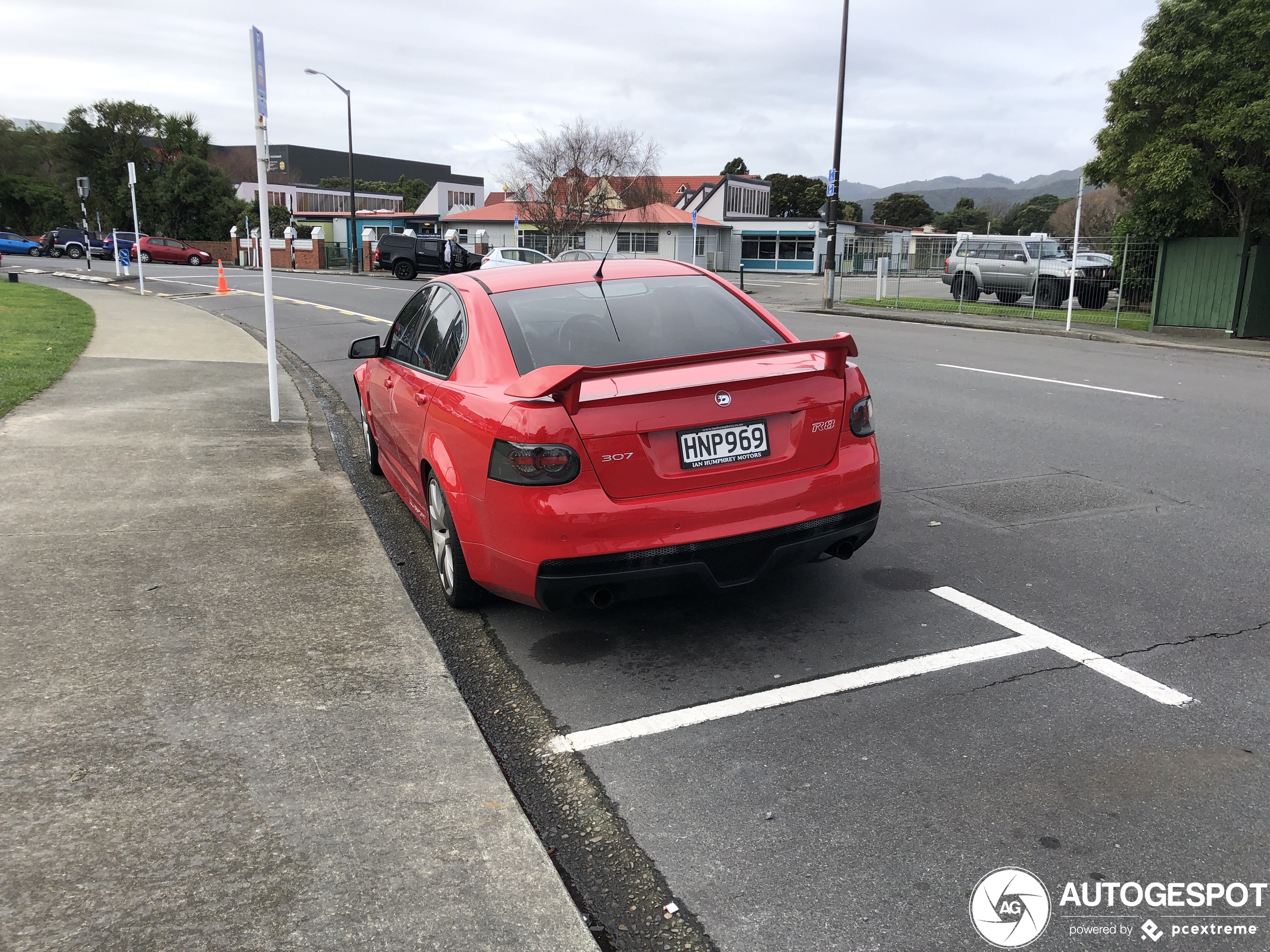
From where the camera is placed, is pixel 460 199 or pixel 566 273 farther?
pixel 460 199

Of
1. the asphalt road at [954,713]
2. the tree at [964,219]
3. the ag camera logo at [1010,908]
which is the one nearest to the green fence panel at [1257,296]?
the asphalt road at [954,713]

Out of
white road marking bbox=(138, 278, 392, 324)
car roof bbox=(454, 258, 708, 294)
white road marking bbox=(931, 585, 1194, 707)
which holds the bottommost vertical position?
white road marking bbox=(931, 585, 1194, 707)

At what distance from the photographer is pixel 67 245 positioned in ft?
194

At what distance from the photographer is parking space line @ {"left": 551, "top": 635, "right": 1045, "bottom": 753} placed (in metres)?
3.64

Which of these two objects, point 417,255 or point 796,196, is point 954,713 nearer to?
point 417,255

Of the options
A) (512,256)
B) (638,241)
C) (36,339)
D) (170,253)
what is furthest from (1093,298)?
(170,253)

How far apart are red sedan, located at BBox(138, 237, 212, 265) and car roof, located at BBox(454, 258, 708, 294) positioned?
179 ft

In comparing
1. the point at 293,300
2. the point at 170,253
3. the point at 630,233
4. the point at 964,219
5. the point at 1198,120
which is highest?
the point at 964,219

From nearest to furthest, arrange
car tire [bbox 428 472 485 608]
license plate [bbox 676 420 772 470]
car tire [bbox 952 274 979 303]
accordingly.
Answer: license plate [bbox 676 420 772 470]
car tire [bbox 428 472 485 608]
car tire [bbox 952 274 979 303]

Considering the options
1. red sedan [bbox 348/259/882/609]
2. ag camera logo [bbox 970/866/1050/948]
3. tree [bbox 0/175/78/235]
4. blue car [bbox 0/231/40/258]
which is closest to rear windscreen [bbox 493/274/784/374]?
red sedan [bbox 348/259/882/609]

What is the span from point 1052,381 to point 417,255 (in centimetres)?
3416

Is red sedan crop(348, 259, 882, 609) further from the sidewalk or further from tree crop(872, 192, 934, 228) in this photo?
tree crop(872, 192, 934, 228)

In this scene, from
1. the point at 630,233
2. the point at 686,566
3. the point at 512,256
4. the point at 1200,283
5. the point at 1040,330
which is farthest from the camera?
the point at 630,233

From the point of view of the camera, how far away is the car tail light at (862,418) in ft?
14.8
